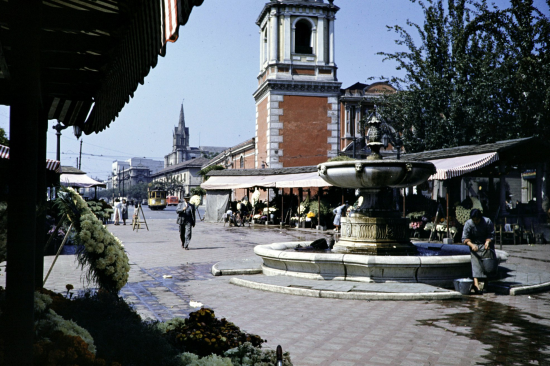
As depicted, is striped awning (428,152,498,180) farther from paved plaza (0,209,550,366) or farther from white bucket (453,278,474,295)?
white bucket (453,278,474,295)

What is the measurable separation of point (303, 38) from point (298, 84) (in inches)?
156

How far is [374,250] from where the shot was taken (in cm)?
1027

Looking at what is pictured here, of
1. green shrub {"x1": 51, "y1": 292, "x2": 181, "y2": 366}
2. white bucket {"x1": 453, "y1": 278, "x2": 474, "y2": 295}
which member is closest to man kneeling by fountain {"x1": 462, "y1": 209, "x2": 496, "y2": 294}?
white bucket {"x1": 453, "y1": 278, "x2": 474, "y2": 295}

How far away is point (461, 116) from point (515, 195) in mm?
19765

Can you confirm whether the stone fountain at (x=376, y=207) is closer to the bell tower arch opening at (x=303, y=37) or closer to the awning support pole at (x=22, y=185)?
the awning support pole at (x=22, y=185)

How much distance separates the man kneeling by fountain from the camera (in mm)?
8953

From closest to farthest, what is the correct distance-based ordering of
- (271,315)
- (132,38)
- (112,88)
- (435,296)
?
(132,38), (112,88), (271,315), (435,296)

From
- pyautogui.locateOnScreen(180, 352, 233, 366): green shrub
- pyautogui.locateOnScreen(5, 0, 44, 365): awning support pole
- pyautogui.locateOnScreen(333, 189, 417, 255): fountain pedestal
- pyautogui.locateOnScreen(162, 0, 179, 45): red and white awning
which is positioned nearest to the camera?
pyautogui.locateOnScreen(5, 0, 44, 365): awning support pole

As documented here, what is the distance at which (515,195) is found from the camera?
149 feet

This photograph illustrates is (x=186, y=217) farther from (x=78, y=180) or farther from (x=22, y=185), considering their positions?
Answer: (x=78, y=180)

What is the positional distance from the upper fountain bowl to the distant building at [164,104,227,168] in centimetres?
15767

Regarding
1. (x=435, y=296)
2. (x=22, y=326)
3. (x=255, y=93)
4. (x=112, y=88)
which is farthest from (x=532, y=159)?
(x=255, y=93)

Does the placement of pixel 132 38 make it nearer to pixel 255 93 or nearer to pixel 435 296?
pixel 435 296

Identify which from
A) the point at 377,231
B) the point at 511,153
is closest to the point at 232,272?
the point at 377,231
